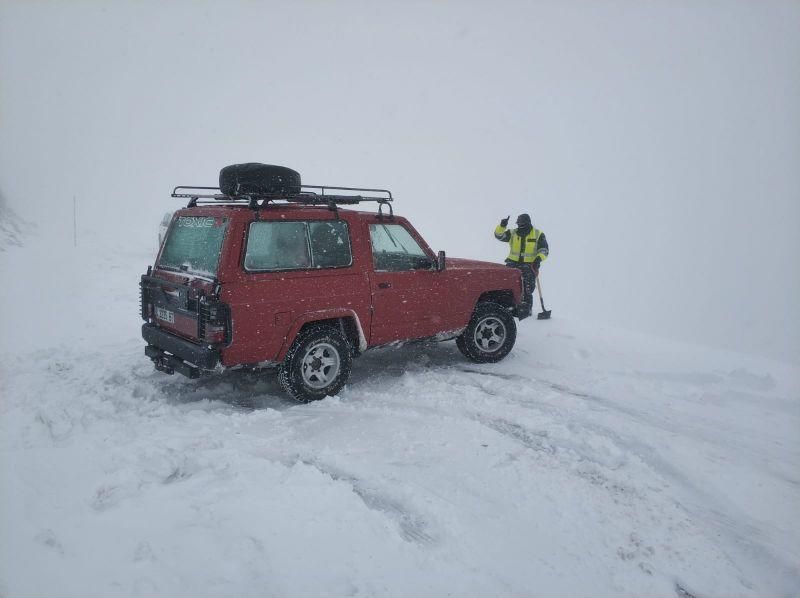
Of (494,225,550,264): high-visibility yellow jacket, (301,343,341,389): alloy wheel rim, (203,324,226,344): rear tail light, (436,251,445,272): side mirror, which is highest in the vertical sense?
(494,225,550,264): high-visibility yellow jacket

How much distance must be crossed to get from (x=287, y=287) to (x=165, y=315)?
130cm

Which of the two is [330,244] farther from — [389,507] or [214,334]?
[389,507]

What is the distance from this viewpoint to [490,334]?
628 centimetres

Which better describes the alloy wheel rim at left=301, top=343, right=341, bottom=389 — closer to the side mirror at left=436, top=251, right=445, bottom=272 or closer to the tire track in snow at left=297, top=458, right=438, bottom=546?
the tire track in snow at left=297, top=458, right=438, bottom=546

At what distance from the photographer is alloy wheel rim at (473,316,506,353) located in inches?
244

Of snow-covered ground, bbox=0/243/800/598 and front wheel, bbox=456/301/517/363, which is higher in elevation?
front wheel, bbox=456/301/517/363

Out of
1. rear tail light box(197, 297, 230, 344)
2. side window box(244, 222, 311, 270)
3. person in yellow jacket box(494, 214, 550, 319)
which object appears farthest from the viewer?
person in yellow jacket box(494, 214, 550, 319)

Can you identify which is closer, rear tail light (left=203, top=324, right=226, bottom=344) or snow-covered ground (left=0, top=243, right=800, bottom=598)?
snow-covered ground (left=0, top=243, right=800, bottom=598)

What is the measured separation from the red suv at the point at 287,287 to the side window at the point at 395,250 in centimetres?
1

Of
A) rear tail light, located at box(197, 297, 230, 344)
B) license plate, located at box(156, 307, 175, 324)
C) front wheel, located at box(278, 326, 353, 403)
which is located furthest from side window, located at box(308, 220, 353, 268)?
license plate, located at box(156, 307, 175, 324)

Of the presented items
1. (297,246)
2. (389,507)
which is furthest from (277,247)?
(389,507)

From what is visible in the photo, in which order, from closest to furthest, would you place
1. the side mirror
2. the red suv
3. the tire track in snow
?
the tire track in snow < the red suv < the side mirror

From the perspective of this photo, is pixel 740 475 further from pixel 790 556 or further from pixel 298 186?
pixel 298 186

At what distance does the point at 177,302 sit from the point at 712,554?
4398 millimetres
